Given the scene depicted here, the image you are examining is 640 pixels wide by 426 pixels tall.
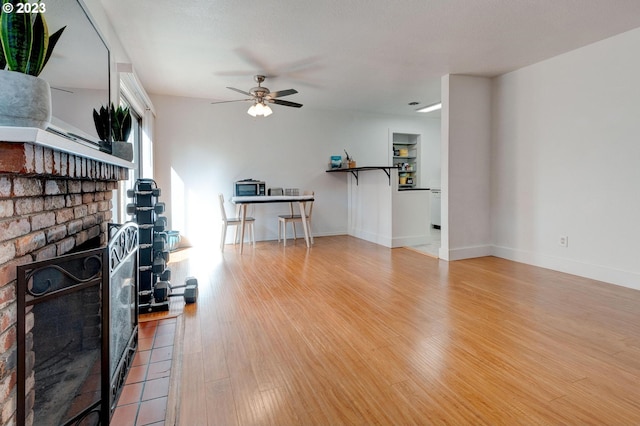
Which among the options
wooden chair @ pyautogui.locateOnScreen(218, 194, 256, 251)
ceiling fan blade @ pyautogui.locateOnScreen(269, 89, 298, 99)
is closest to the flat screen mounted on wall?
ceiling fan blade @ pyautogui.locateOnScreen(269, 89, 298, 99)

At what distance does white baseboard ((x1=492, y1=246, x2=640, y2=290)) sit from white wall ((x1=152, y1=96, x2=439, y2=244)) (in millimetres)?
2962

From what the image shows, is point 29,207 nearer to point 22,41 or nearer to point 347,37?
point 22,41

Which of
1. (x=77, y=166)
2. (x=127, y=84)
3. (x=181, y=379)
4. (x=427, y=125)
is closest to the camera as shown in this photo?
(x=77, y=166)

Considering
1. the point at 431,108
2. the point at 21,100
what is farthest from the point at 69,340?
the point at 431,108

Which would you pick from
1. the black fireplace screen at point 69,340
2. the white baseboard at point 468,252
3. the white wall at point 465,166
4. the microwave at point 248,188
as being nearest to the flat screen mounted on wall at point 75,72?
the black fireplace screen at point 69,340

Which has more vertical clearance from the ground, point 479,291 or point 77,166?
point 77,166

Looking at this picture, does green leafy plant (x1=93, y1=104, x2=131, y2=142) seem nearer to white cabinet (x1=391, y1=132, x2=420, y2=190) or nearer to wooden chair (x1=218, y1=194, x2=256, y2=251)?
wooden chair (x1=218, y1=194, x2=256, y2=251)

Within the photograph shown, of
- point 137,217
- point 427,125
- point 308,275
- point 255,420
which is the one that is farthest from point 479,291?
point 427,125

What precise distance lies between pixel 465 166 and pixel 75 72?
4.10 metres

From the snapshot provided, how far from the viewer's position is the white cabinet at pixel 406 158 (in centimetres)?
721

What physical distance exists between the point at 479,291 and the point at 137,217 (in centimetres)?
296

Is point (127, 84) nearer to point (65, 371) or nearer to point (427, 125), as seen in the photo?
point (65, 371)

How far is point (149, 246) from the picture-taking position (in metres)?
2.49

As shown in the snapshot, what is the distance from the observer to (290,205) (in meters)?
5.82
